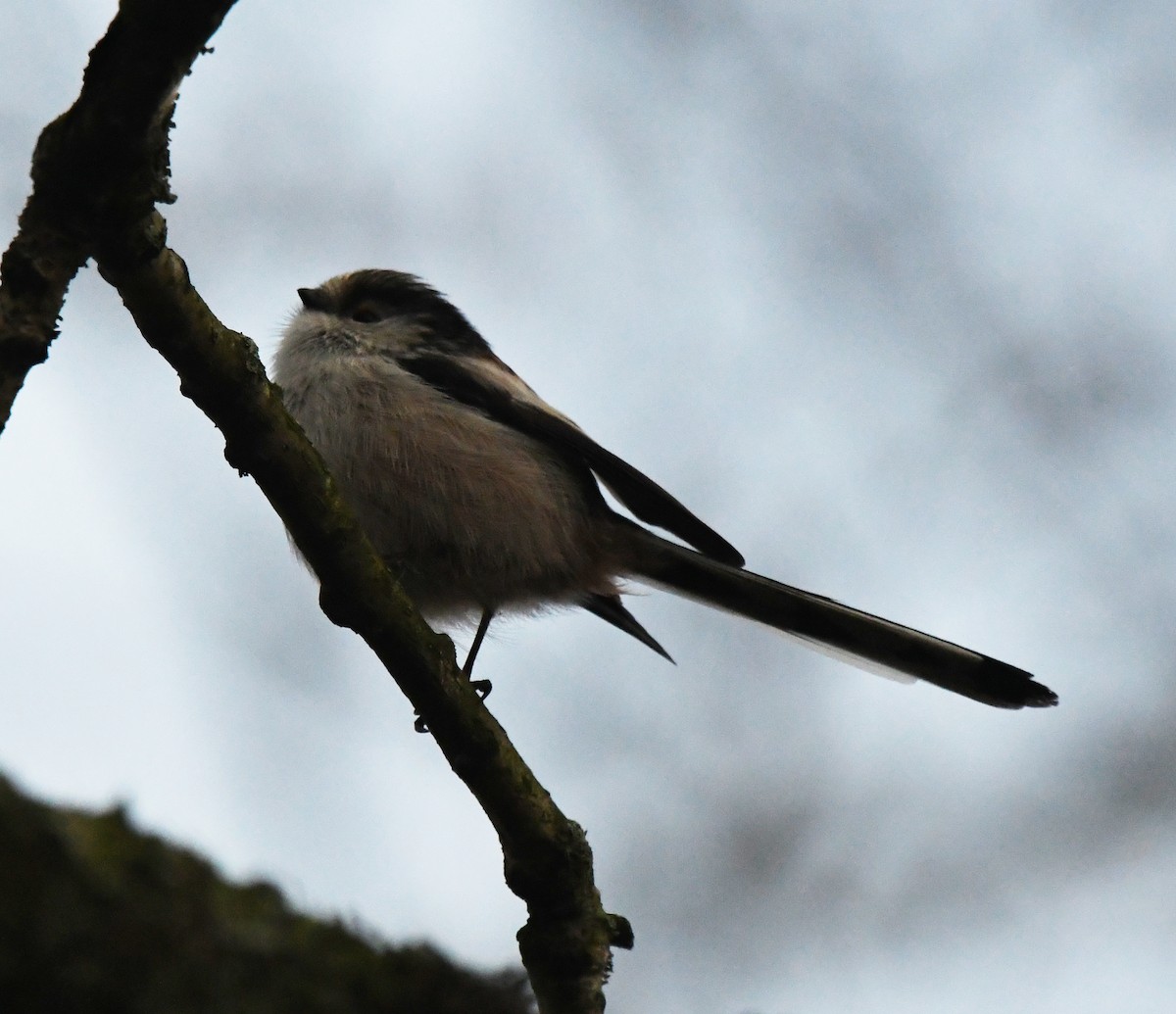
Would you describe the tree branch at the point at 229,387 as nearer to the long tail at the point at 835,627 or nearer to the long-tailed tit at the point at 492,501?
the long-tailed tit at the point at 492,501

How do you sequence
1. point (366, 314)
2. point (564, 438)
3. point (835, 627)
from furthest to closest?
point (366, 314)
point (564, 438)
point (835, 627)

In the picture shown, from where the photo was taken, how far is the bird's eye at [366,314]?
4.61m

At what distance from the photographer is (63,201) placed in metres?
2.18

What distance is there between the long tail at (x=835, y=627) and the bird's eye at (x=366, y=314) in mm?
1198

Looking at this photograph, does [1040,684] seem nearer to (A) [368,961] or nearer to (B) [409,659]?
(B) [409,659]

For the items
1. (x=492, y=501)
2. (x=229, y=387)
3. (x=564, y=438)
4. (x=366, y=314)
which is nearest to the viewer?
(x=229, y=387)

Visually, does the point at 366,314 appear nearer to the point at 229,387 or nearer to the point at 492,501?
the point at 492,501

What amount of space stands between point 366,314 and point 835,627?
1.98 metres

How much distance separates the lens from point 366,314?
15.2 ft

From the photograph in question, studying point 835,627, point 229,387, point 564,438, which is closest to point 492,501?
point 564,438

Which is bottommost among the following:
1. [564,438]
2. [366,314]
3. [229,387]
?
[229,387]

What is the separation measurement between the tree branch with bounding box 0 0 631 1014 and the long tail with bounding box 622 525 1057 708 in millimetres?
1428

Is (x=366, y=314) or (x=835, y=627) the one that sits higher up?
(x=366, y=314)

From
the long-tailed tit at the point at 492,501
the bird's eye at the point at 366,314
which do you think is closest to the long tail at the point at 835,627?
the long-tailed tit at the point at 492,501
